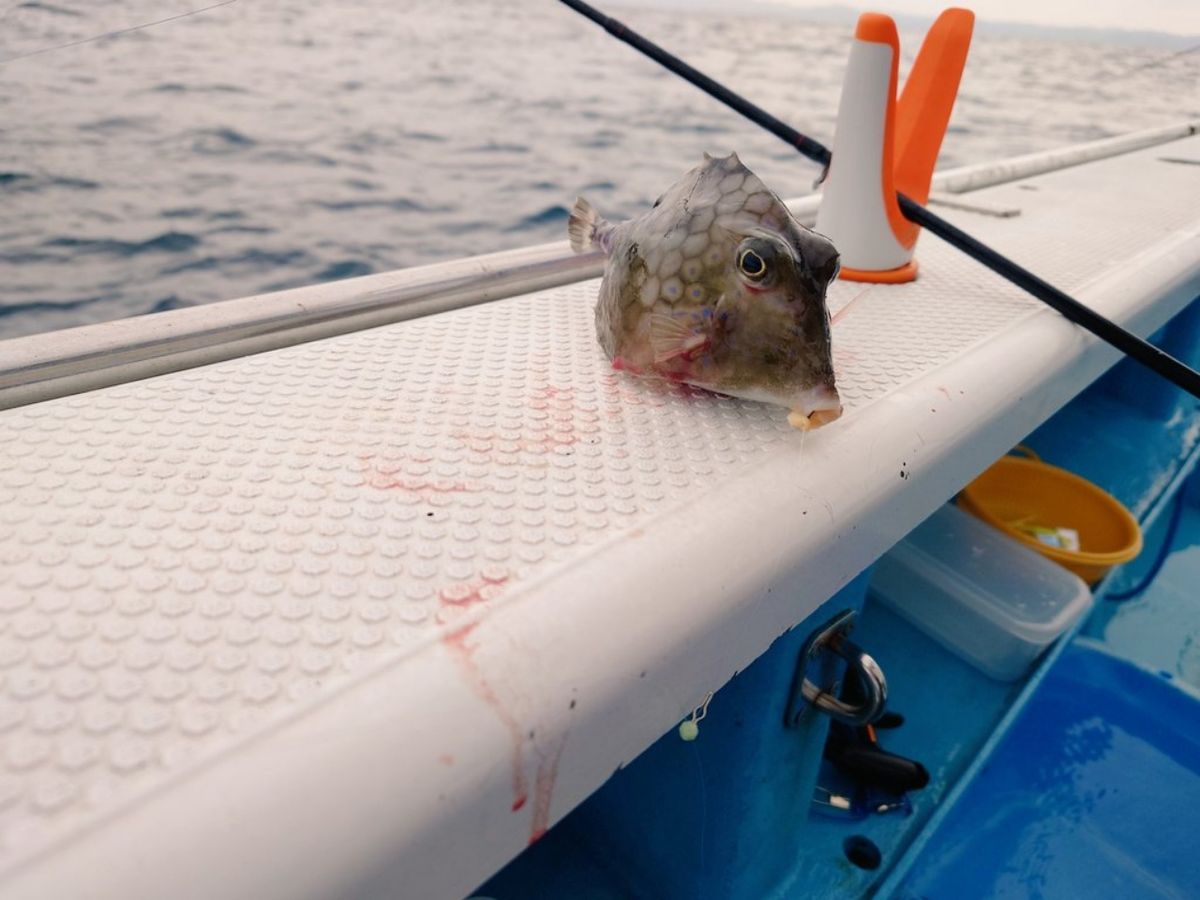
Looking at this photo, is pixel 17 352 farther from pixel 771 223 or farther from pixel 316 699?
pixel 771 223

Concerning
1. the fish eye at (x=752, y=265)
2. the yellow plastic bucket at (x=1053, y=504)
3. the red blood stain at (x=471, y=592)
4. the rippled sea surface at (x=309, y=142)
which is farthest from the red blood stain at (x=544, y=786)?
the rippled sea surface at (x=309, y=142)

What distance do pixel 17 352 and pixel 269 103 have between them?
299 inches

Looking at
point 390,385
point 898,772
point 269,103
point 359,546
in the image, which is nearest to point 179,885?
point 359,546

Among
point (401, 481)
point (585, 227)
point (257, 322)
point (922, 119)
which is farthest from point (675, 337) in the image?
point (922, 119)

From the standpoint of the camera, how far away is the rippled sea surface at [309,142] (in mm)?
4500

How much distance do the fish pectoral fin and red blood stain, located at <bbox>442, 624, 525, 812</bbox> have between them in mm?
511

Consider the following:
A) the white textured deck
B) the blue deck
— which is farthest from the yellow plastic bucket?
the white textured deck

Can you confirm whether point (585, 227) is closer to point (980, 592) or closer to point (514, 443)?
point (514, 443)

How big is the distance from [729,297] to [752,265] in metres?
0.05

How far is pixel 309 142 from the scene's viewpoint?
265 inches

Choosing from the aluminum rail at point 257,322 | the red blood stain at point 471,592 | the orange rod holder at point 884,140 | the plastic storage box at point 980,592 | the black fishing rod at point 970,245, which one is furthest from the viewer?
the plastic storage box at point 980,592

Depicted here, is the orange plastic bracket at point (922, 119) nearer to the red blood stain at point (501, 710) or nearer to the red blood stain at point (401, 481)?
the red blood stain at point (401, 481)

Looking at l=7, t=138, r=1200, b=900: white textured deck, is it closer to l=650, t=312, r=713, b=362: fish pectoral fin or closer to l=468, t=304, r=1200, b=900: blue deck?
l=650, t=312, r=713, b=362: fish pectoral fin

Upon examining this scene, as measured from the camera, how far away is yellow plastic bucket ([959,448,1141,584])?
7.16 ft
